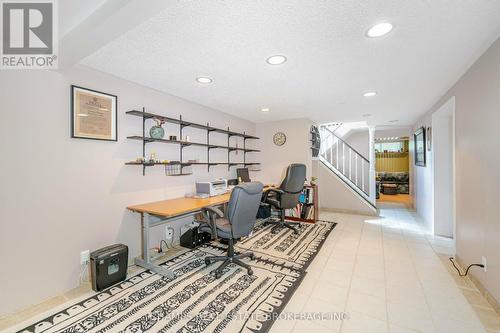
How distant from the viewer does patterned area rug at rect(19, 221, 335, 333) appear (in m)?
1.57

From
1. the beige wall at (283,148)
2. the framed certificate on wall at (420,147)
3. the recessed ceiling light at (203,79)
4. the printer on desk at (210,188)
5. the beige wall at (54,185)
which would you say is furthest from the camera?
the beige wall at (283,148)

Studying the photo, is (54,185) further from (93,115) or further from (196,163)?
(196,163)

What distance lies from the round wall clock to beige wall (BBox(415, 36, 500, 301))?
2902 mm

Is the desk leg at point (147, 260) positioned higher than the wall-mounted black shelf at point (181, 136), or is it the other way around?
the wall-mounted black shelf at point (181, 136)

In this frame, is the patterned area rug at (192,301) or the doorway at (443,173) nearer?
the patterned area rug at (192,301)

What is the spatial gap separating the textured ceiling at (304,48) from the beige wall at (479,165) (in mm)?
240

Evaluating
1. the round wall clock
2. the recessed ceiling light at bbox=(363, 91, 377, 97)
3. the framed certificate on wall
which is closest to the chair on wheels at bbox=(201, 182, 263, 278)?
the recessed ceiling light at bbox=(363, 91, 377, 97)

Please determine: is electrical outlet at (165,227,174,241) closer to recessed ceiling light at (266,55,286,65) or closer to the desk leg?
the desk leg

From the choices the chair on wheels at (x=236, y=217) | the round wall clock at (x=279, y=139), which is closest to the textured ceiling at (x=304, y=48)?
the chair on wheels at (x=236, y=217)

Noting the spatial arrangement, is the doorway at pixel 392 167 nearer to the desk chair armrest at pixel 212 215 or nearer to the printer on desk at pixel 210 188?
the printer on desk at pixel 210 188

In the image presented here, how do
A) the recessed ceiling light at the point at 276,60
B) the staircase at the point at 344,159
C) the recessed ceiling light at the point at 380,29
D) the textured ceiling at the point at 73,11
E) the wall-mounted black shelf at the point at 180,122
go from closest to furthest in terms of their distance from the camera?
1. the textured ceiling at the point at 73,11
2. the recessed ceiling light at the point at 380,29
3. the recessed ceiling light at the point at 276,60
4. the wall-mounted black shelf at the point at 180,122
5. the staircase at the point at 344,159

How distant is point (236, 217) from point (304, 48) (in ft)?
5.77

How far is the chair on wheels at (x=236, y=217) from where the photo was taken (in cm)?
224

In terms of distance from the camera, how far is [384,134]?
7.10 m
